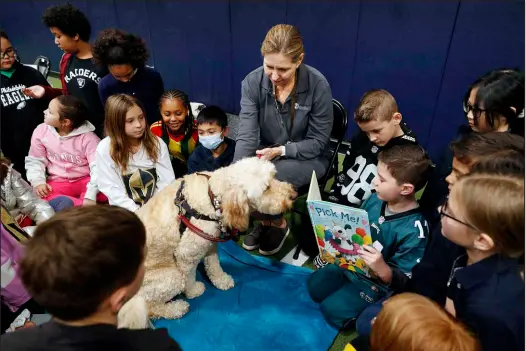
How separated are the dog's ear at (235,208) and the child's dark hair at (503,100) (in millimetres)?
1710

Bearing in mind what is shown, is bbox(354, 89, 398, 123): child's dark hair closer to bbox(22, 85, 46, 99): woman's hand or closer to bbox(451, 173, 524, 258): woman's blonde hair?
bbox(451, 173, 524, 258): woman's blonde hair

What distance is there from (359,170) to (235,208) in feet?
3.98

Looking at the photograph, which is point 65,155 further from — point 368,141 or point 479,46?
point 479,46

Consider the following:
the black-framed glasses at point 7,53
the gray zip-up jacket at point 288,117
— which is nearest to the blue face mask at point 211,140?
the gray zip-up jacket at point 288,117

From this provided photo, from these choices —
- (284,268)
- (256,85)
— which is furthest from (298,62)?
(284,268)

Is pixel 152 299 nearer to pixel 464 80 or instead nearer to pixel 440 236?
pixel 440 236

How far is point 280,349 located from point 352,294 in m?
0.68

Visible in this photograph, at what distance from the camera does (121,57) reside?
3783 millimetres

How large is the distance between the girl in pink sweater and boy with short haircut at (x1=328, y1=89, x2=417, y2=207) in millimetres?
2359

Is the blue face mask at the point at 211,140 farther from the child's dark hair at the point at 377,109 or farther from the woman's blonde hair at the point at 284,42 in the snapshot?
the child's dark hair at the point at 377,109

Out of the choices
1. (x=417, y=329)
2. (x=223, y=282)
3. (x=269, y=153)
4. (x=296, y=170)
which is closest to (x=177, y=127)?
(x=269, y=153)

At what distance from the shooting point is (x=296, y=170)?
3.23 meters

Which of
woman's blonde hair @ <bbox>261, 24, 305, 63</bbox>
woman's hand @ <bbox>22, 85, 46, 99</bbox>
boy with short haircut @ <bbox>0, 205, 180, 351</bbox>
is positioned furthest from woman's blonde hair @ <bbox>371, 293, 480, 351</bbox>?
woman's hand @ <bbox>22, 85, 46, 99</bbox>

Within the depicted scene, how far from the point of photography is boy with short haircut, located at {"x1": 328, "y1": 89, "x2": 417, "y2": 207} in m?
2.91
